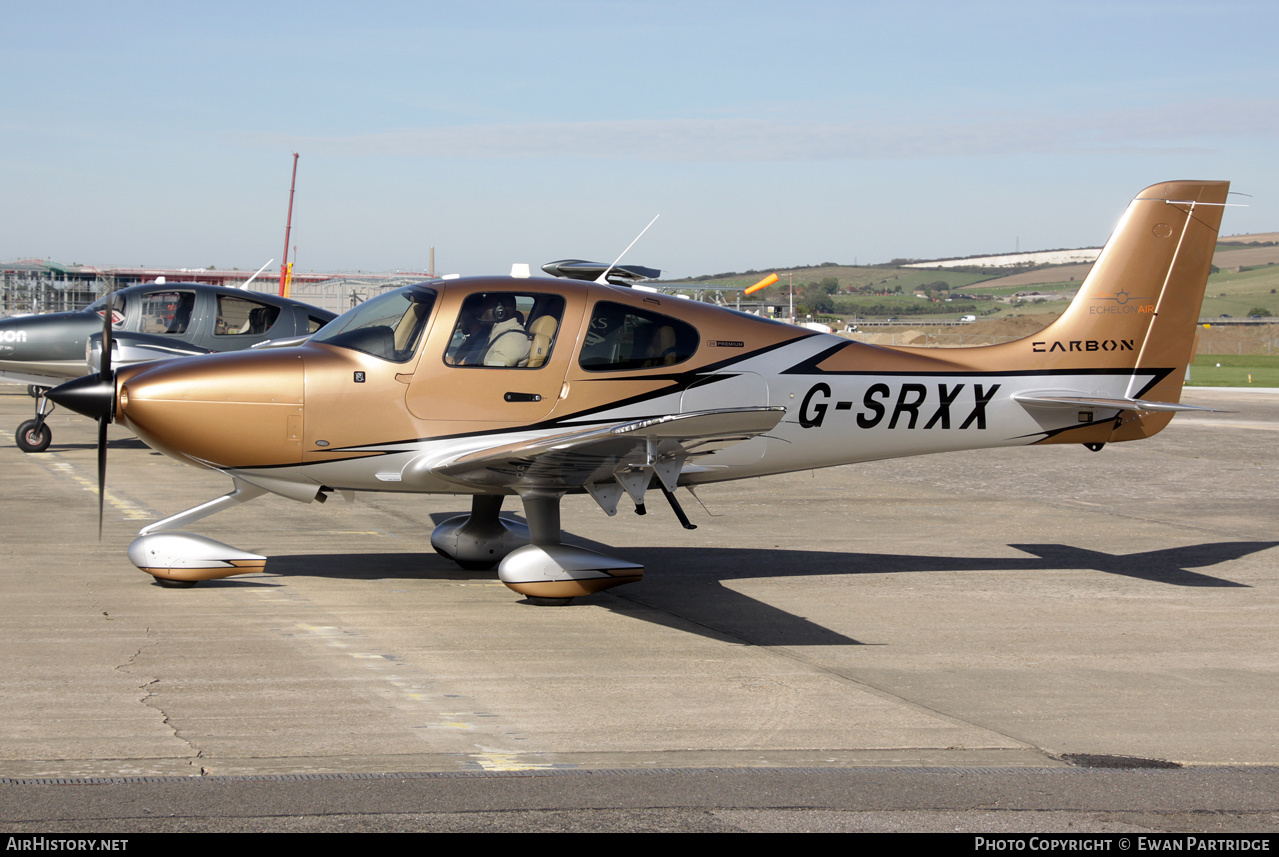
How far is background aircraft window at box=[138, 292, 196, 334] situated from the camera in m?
16.1

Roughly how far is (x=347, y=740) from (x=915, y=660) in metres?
3.48

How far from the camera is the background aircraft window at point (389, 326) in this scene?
815 cm

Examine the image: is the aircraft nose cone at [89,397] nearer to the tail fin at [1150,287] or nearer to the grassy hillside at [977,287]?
the tail fin at [1150,287]

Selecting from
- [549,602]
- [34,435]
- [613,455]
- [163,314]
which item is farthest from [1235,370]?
[613,455]

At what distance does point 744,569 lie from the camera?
31.8ft

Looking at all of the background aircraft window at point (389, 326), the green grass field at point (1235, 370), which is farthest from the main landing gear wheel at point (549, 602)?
the green grass field at point (1235, 370)

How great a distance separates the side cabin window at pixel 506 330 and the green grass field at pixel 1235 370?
39748 mm

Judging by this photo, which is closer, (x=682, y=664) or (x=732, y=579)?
(x=682, y=664)

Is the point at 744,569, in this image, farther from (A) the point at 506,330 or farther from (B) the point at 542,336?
(A) the point at 506,330

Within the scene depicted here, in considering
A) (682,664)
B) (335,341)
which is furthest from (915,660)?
(335,341)

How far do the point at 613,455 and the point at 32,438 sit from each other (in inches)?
523

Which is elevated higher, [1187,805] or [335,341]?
[335,341]

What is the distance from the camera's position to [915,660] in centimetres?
687

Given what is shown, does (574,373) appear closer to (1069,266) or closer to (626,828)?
(626,828)
